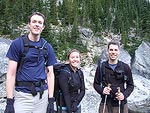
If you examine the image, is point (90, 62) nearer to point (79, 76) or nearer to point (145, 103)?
point (145, 103)

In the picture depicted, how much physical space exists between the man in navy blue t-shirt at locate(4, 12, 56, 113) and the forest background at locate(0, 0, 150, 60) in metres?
20.1

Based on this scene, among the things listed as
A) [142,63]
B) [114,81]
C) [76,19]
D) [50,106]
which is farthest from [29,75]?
[76,19]

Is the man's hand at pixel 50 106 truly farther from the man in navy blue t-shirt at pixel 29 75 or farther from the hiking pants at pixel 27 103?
the hiking pants at pixel 27 103

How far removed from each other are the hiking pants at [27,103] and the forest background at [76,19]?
20050 mm

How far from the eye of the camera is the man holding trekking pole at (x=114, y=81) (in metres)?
4.95

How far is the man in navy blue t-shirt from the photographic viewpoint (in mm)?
4078

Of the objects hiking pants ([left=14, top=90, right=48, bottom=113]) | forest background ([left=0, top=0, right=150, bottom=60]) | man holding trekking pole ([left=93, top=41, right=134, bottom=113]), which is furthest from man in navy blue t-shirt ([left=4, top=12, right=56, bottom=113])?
forest background ([left=0, top=0, right=150, bottom=60])

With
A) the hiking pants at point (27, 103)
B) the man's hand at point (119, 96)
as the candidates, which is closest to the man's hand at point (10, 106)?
the hiking pants at point (27, 103)

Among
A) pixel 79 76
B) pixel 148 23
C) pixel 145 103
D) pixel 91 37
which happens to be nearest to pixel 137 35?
pixel 148 23

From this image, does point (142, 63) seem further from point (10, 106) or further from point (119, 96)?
point (10, 106)

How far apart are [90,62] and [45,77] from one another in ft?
72.3

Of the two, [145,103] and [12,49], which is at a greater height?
[12,49]

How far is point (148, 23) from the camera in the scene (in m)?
49.0

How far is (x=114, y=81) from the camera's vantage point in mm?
4984
